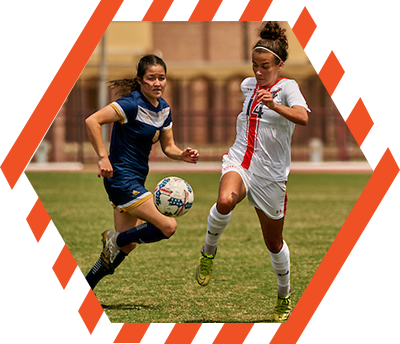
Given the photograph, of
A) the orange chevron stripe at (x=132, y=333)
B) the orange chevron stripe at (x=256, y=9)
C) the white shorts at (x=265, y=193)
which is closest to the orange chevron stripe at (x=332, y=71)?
the orange chevron stripe at (x=256, y=9)

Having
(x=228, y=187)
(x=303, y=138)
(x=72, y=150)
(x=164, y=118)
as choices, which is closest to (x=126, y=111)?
(x=164, y=118)

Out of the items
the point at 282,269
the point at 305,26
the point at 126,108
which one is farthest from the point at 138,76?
the point at 282,269

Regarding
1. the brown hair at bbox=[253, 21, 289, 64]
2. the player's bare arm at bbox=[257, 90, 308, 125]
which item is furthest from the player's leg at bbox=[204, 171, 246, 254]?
the brown hair at bbox=[253, 21, 289, 64]

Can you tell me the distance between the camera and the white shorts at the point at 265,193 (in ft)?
19.1

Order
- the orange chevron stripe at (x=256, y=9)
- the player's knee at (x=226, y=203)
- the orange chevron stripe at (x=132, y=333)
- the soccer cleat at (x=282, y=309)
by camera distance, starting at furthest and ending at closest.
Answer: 1. the orange chevron stripe at (x=256, y=9)
2. the soccer cleat at (x=282, y=309)
3. the player's knee at (x=226, y=203)
4. the orange chevron stripe at (x=132, y=333)

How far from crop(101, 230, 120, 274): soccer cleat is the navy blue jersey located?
1.76 ft

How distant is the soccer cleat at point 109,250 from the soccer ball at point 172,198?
58 cm

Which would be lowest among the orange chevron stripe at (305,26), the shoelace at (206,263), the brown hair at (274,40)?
the shoelace at (206,263)

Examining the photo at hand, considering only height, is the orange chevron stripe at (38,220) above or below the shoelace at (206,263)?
below

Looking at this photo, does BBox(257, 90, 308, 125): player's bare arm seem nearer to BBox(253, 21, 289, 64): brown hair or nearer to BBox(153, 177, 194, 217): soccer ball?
BBox(253, 21, 289, 64): brown hair

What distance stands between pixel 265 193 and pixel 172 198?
0.86m

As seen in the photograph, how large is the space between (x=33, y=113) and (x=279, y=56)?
2.95 m

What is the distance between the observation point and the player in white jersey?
5.75 m

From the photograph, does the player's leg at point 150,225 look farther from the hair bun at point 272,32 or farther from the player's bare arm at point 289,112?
the hair bun at point 272,32
